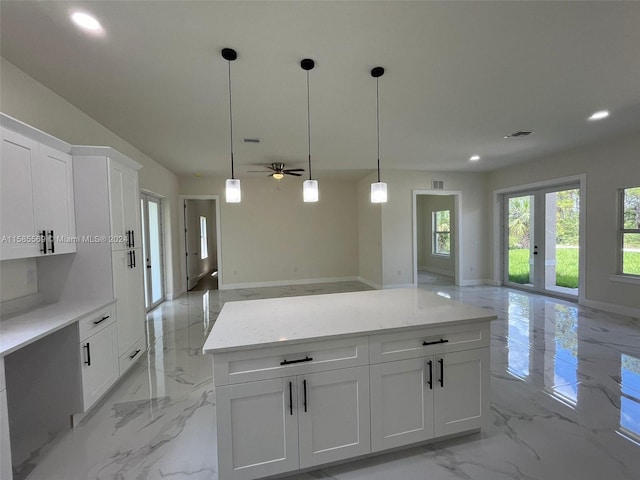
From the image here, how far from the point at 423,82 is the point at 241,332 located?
2661mm

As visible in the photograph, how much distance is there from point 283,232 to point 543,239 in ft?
19.1

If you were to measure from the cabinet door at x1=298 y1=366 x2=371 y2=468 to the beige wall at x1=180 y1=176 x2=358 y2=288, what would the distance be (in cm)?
587

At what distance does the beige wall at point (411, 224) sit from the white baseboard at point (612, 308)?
226 centimetres

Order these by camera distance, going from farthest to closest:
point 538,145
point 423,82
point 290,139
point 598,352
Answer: point 538,145 → point 290,139 → point 598,352 → point 423,82

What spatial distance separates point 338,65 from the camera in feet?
7.57

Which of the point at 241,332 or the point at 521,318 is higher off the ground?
the point at 241,332

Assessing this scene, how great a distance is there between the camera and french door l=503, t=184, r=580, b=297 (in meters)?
5.26

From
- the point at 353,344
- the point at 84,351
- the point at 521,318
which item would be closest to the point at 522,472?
the point at 353,344

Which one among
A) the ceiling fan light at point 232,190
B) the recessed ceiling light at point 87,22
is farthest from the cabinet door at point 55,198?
the ceiling fan light at point 232,190

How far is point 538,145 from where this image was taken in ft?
15.5

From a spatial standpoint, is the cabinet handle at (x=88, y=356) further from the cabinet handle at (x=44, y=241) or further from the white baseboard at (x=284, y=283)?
the white baseboard at (x=284, y=283)

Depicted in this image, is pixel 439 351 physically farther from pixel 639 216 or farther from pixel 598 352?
pixel 639 216

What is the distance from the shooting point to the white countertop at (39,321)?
1595 mm

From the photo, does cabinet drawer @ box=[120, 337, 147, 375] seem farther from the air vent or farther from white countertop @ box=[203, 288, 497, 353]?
the air vent
